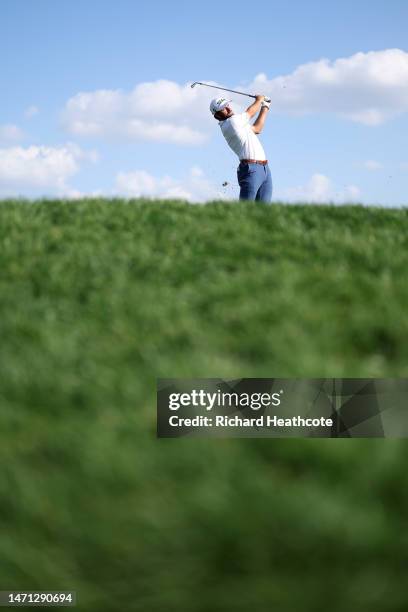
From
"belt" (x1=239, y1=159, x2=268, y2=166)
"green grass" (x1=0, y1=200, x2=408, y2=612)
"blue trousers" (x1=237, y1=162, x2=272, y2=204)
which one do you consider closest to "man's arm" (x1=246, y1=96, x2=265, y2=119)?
"belt" (x1=239, y1=159, x2=268, y2=166)

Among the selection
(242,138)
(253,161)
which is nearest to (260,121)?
(242,138)

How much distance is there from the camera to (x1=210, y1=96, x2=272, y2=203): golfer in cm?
1073

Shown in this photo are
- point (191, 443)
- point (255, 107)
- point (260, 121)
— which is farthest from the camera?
point (260, 121)

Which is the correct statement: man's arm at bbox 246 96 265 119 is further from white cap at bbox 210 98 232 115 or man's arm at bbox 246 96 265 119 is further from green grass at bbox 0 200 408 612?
green grass at bbox 0 200 408 612

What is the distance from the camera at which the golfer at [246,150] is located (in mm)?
10727

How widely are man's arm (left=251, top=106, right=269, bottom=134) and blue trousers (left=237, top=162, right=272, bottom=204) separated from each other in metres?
0.77

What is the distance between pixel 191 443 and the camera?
9.04ft

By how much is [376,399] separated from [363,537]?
1.08 meters

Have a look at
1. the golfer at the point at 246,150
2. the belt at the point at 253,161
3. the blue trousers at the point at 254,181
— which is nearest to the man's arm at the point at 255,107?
the golfer at the point at 246,150

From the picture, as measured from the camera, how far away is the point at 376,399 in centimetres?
312

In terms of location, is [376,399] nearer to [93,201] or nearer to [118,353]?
[118,353]

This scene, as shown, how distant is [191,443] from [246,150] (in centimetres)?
870

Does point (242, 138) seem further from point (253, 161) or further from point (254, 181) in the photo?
point (254, 181)

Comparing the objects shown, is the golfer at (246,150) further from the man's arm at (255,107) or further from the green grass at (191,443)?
the green grass at (191,443)
